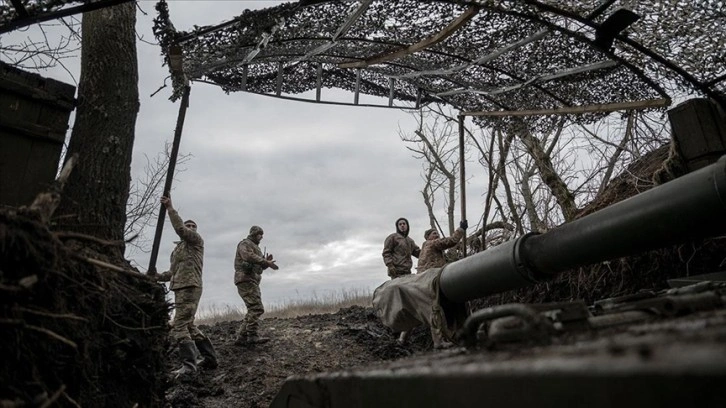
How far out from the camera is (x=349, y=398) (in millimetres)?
1991

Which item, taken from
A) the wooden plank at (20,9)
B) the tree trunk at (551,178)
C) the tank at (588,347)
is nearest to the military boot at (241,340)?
the tree trunk at (551,178)

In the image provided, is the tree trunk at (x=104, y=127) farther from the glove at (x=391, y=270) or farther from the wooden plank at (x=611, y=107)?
the glove at (x=391, y=270)

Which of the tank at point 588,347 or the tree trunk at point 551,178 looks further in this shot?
the tree trunk at point 551,178

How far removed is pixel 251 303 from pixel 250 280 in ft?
1.29

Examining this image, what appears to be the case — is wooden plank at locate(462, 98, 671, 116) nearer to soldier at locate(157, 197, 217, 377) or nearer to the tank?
the tank

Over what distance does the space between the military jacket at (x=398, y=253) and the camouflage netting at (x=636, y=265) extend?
2414 mm

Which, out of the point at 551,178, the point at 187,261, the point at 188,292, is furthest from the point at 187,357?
the point at 551,178

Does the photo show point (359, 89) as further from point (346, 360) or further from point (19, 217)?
point (19, 217)

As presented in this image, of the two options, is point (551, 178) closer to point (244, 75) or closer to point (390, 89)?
point (390, 89)

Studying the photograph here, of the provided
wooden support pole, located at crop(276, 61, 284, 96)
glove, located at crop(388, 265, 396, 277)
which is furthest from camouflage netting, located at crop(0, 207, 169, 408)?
glove, located at crop(388, 265, 396, 277)

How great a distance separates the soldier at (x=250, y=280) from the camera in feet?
29.8

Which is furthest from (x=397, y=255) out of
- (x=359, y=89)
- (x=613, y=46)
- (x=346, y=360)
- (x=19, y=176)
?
(x=19, y=176)

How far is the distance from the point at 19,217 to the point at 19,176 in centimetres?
128

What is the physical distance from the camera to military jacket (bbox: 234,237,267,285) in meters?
9.05
